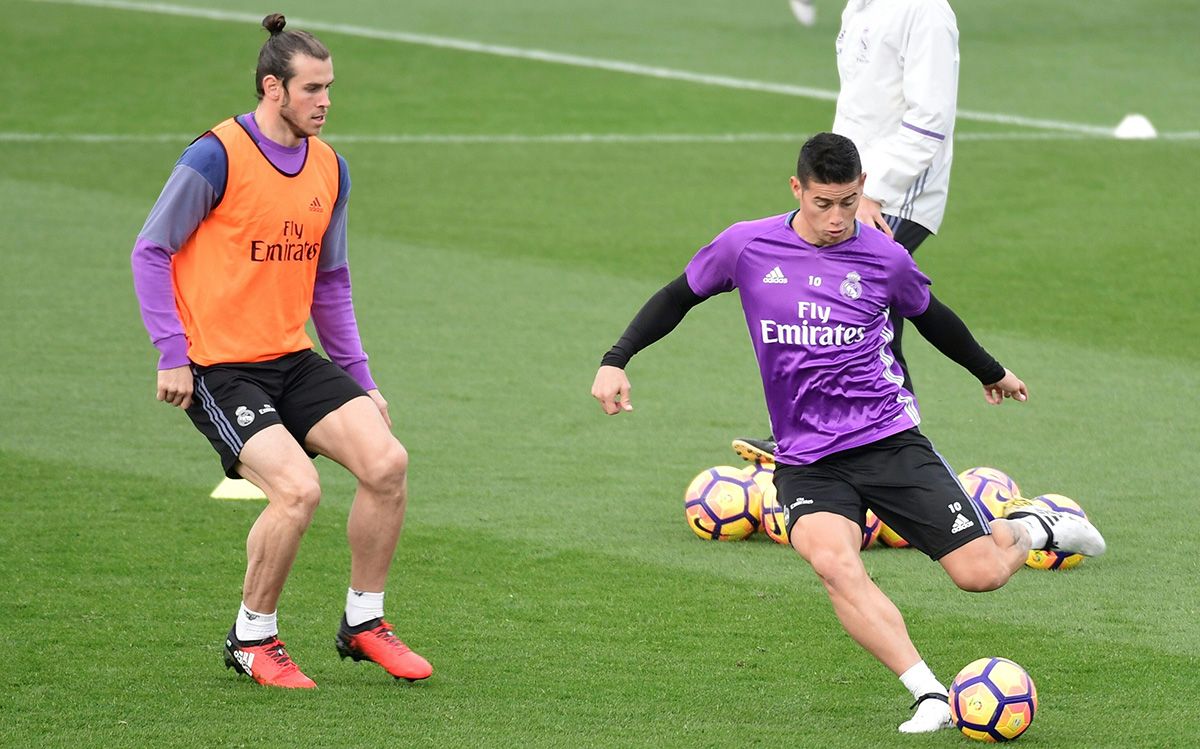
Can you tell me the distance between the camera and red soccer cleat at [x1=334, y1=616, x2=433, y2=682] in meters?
6.45

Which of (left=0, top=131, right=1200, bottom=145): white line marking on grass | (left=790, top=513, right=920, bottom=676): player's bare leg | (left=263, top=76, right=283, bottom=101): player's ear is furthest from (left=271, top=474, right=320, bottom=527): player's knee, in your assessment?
(left=0, top=131, right=1200, bottom=145): white line marking on grass

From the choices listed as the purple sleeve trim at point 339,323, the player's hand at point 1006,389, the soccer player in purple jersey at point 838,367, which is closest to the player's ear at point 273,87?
the purple sleeve trim at point 339,323

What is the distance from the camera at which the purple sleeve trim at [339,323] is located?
6852 mm

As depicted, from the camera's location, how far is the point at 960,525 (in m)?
6.24

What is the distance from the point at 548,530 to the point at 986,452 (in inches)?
102

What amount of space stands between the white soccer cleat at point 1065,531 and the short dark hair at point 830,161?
79.1 inches

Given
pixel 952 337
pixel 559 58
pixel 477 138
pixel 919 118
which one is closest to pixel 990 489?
pixel 919 118

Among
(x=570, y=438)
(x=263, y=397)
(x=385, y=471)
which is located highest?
(x=263, y=397)

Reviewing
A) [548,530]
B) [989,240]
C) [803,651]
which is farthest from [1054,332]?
[803,651]

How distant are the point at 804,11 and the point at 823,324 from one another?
72.7 feet

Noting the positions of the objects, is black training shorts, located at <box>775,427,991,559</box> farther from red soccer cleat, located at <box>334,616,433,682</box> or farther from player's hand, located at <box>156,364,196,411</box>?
player's hand, located at <box>156,364,196,411</box>

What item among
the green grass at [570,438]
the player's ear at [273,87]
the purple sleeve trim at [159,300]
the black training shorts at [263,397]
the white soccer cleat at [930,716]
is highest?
the player's ear at [273,87]

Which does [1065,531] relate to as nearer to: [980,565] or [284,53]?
[980,565]

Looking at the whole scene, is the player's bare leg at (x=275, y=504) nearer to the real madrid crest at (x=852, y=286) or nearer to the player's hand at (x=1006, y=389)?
the real madrid crest at (x=852, y=286)
